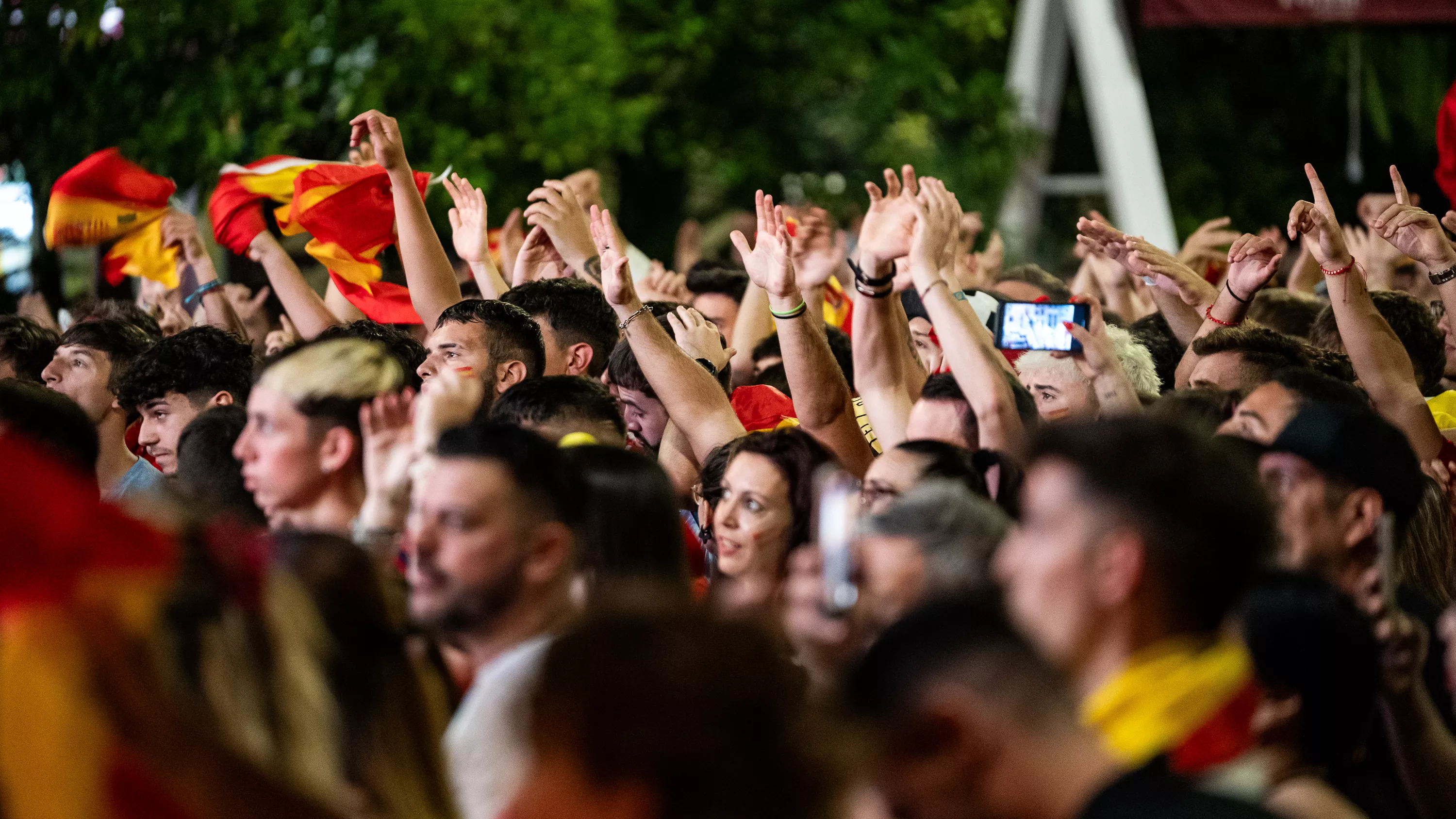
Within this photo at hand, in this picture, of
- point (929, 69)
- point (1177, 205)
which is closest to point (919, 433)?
point (929, 69)

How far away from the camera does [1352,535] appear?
3391mm

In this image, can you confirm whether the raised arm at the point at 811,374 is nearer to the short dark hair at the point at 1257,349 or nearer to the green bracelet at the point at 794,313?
the green bracelet at the point at 794,313

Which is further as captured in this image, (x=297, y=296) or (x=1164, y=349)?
(x=297, y=296)

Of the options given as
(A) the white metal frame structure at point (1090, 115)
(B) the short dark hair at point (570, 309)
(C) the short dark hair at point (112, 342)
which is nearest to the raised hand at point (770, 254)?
(B) the short dark hair at point (570, 309)

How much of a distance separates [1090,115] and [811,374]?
1411 centimetres

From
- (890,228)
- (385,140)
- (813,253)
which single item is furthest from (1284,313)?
(385,140)

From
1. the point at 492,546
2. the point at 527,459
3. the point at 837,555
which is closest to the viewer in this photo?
the point at 837,555

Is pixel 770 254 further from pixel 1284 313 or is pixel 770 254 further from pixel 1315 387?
pixel 1284 313

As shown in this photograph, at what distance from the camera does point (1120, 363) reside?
17.0ft

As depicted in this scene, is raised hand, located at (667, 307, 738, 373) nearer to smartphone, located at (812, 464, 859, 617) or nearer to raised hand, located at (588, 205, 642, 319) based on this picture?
raised hand, located at (588, 205, 642, 319)

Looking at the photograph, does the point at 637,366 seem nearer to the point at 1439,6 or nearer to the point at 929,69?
the point at 1439,6

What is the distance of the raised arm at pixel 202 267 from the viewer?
24.7ft

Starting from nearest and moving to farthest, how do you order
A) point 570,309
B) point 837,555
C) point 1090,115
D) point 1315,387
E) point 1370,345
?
point 837,555 → point 1315,387 → point 1370,345 → point 570,309 → point 1090,115

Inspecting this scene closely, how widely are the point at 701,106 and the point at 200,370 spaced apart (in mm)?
11307
